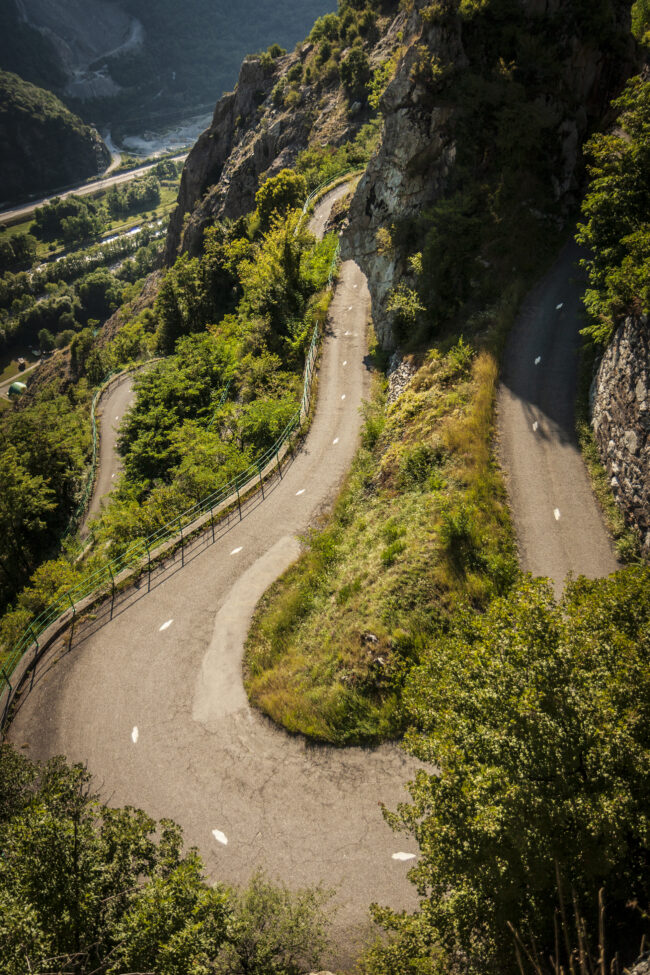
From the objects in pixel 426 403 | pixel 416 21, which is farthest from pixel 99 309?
pixel 426 403

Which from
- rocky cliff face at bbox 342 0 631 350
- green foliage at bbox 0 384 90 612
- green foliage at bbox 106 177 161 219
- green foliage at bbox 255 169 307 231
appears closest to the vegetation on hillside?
rocky cliff face at bbox 342 0 631 350

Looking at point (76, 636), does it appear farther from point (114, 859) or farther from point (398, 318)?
point (398, 318)

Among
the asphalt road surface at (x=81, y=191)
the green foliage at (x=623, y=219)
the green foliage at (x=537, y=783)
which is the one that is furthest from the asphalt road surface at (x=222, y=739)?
the asphalt road surface at (x=81, y=191)

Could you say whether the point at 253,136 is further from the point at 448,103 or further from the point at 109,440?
the point at 448,103

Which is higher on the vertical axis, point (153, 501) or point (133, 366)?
point (133, 366)

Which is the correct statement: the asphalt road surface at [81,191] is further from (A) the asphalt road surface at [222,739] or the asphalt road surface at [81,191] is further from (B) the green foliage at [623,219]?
(B) the green foliage at [623,219]

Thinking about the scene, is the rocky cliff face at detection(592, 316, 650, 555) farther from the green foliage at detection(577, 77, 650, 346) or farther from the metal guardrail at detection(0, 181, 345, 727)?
the metal guardrail at detection(0, 181, 345, 727)

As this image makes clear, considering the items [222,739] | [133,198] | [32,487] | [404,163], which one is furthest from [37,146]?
[222,739]
